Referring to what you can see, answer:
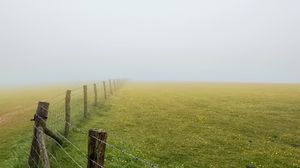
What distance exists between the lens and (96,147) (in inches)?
388

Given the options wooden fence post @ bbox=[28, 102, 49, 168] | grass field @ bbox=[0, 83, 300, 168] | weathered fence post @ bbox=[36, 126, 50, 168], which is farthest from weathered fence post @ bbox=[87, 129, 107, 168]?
grass field @ bbox=[0, 83, 300, 168]

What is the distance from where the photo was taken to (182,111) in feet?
132

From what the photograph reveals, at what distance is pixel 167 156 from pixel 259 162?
5.14 metres

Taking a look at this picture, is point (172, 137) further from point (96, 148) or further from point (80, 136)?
point (96, 148)

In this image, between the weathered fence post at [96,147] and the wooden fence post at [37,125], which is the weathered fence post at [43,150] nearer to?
the wooden fence post at [37,125]

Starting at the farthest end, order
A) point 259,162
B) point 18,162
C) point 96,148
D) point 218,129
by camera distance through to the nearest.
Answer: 1. point 218,129
2. point 259,162
3. point 18,162
4. point 96,148

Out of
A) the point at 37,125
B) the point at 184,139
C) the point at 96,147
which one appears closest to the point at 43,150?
the point at 37,125

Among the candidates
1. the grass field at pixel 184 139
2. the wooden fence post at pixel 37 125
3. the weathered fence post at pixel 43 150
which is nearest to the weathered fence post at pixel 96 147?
the weathered fence post at pixel 43 150

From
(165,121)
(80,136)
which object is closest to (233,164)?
(80,136)

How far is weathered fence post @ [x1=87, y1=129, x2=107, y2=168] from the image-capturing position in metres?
9.76

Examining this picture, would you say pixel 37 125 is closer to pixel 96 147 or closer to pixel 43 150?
pixel 43 150

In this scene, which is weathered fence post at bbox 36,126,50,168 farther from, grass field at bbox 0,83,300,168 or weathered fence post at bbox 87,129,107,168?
grass field at bbox 0,83,300,168

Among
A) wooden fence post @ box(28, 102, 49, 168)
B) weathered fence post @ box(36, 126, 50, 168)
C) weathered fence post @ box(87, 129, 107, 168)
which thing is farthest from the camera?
wooden fence post @ box(28, 102, 49, 168)

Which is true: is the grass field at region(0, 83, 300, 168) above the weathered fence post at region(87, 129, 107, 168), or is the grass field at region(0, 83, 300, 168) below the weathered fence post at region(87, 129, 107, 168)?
below
